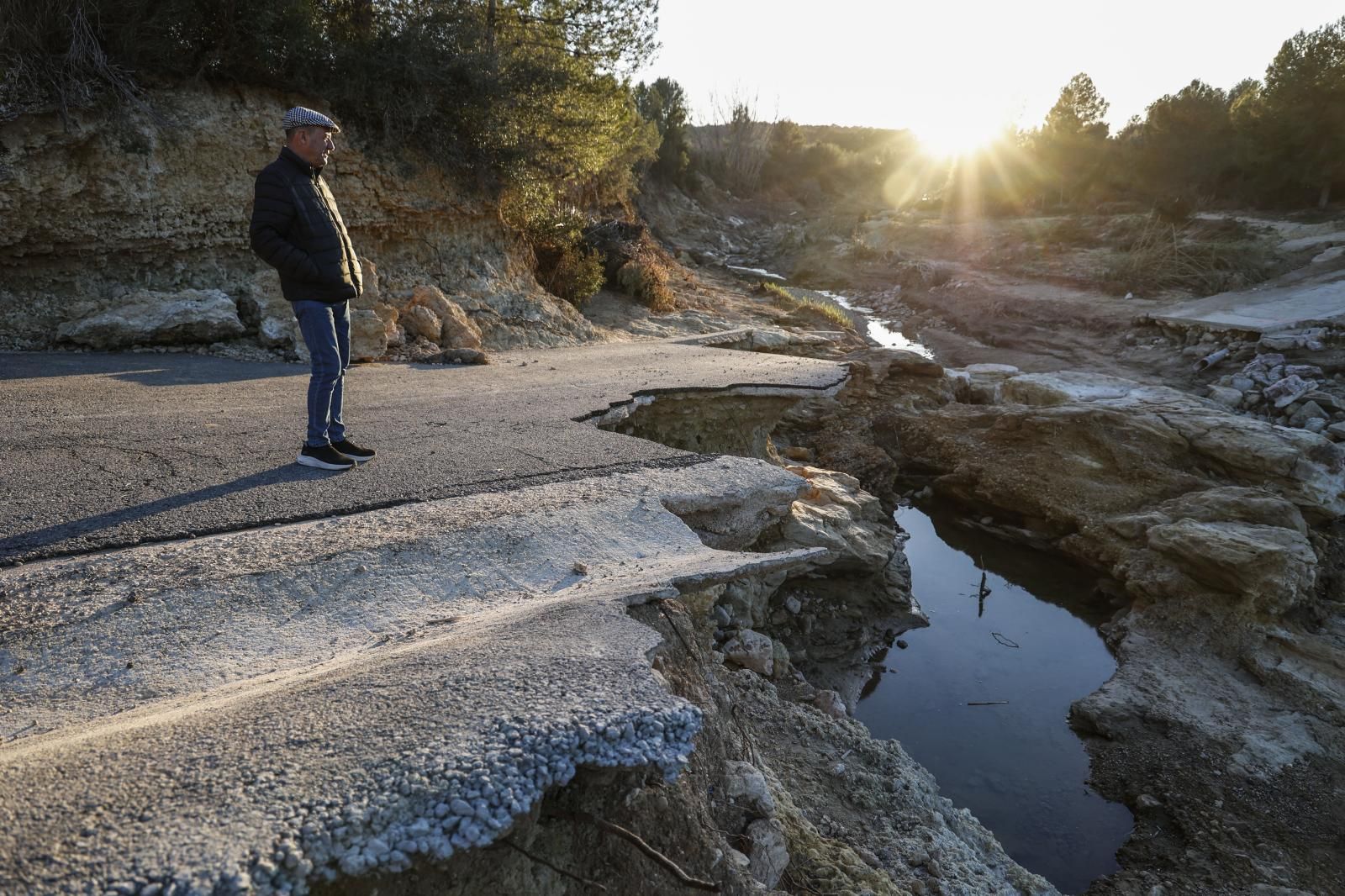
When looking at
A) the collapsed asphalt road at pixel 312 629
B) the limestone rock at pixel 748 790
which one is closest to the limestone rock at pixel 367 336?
the collapsed asphalt road at pixel 312 629

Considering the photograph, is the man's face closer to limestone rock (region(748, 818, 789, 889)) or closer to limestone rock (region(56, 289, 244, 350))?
limestone rock (region(748, 818, 789, 889))

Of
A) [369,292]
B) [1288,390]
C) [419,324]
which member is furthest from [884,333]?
[369,292]

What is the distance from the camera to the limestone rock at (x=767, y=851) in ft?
9.02

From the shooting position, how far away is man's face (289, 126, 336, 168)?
155 inches

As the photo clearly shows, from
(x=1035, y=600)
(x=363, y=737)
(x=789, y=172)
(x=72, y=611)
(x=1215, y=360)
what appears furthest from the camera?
(x=789, y=172)

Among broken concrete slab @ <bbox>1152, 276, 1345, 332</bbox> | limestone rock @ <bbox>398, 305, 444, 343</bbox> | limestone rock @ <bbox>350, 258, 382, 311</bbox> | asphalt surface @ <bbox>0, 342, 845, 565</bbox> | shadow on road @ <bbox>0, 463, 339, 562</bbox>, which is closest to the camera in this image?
shadow on road @ <bbox>0, 463, 339, 562</bbox>

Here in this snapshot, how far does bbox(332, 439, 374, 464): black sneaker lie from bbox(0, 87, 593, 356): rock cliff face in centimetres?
410

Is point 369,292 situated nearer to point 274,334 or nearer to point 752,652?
point 274,334

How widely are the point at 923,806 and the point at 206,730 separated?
352 centimetres

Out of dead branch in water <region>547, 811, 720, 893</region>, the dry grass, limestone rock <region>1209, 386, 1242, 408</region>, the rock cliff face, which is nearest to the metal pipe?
limestone rock <region>1209, 386, 1242, 408</region>

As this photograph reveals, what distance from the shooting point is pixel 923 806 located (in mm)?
4062

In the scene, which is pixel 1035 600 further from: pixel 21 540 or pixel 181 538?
pixel 21 540

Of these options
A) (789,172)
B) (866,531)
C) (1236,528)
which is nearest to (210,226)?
(866,531)

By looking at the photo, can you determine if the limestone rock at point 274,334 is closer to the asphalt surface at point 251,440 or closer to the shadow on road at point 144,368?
the shadow on road at point 144,368
